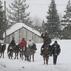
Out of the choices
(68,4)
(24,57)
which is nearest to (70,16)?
(68,4)

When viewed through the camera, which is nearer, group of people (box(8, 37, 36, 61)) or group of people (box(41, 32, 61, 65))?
group of people (box(41, 32, 61, 65))

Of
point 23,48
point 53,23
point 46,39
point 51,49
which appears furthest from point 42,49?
point 53,23

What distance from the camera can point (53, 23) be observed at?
79.7 m

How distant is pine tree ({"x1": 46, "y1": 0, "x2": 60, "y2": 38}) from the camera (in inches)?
3140

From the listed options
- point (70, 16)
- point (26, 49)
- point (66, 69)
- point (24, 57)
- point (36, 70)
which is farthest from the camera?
point (70, 16)

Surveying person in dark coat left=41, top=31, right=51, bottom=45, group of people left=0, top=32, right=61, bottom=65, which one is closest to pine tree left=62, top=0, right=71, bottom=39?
group of people left=0, top=32, right=61, bottom=65

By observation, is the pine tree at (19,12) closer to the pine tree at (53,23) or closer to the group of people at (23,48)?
the pine tree at (53,23)

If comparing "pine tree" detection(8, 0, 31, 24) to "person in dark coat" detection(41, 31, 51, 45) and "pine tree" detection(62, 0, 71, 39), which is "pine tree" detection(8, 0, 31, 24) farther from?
"person in dark coat" detection(41, 31, 51, 45)

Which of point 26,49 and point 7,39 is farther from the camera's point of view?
point 7,39

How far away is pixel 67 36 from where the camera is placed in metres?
77.9

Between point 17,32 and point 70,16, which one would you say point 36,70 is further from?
→ point 70,16

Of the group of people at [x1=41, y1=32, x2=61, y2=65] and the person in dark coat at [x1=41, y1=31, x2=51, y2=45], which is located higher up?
the person in dark coat at [x1=41, y1=31, x2=51, y2=45]

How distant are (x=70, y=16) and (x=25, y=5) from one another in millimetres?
19130

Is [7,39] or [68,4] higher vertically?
[68,4]
